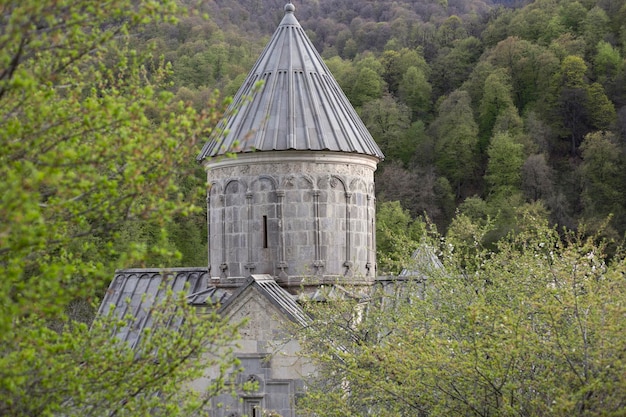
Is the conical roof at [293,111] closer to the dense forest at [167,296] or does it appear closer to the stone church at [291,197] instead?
the stone church at [291,197]

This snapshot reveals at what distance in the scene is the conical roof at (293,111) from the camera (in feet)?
44.2

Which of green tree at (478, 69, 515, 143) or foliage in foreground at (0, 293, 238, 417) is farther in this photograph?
green tree at (478, 69, 515, 143)

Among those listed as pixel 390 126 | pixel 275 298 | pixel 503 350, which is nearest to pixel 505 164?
pixel 390 126

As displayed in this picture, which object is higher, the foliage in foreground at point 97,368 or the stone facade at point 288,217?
the stone facade at point 288,217

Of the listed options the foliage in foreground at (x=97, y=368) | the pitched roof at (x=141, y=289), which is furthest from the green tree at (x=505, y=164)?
the foliage in foreground at (x=97, y=368)

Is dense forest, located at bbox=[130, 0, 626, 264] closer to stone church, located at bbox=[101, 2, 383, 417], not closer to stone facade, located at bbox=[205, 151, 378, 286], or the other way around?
stone church, located at bbox=[101, 2, 383, 417]

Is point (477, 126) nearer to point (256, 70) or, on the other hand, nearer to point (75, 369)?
point (256, 70)

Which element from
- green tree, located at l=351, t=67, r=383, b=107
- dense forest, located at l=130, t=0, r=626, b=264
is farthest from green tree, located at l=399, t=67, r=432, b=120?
green tree, located at l=351, t=67, r=383, b=107

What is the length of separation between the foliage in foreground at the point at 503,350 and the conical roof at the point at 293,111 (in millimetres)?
3793

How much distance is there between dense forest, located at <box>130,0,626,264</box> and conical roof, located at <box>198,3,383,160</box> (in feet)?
70.2

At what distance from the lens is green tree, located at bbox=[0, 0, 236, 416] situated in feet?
16.6

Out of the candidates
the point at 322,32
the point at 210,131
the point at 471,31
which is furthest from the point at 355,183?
the point at 322,32

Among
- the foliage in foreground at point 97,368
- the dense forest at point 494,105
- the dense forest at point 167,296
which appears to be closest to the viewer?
Answer: the dense forest at point 167,296

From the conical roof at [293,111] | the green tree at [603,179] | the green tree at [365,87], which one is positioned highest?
the green tree at [365,87]
